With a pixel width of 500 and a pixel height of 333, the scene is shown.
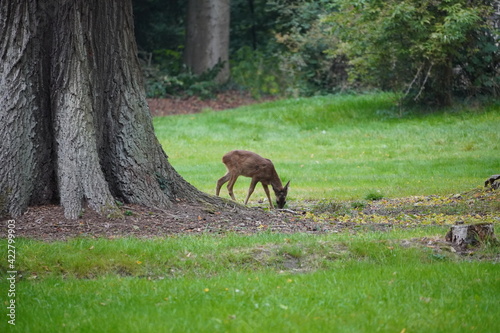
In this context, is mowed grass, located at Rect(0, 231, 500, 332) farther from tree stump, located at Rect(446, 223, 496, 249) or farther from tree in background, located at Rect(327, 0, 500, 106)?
tree in background, located at Rect(327, 0, 500, 106)

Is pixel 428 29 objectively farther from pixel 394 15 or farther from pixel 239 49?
pixel 239 49

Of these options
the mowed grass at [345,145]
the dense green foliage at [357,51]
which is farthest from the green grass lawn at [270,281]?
the dense green foliage at [357,51]

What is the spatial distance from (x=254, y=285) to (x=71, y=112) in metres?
3.71

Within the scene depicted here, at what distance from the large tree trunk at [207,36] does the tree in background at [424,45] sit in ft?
28.1

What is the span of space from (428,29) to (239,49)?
16.0 meters

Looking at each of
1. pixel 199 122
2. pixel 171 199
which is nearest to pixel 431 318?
pixel 171 199

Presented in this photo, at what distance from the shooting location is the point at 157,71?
34469mm

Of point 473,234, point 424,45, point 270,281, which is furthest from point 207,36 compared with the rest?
point 270,281

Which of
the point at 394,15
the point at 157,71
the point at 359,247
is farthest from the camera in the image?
the point at 157,71

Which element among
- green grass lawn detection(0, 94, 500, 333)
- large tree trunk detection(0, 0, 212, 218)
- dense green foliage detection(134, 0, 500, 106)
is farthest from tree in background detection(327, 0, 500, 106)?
large tree trunk detection(0, 0, 212, 218)

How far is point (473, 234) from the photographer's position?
343 inches

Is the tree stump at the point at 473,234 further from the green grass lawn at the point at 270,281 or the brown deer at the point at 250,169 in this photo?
the brown deer at the point at 250,169

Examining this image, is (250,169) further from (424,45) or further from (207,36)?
(207,36)

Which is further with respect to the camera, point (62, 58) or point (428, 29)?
point (428, 29)
